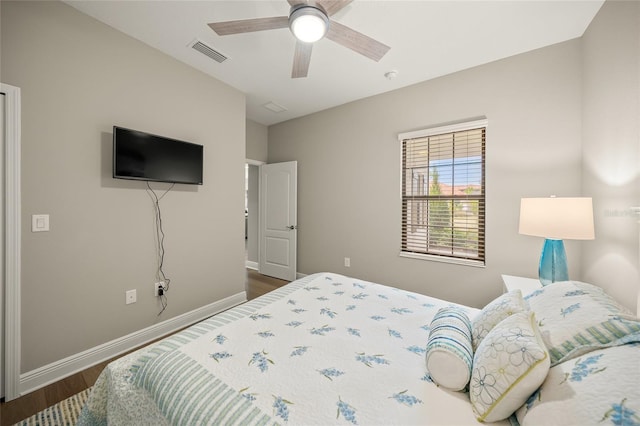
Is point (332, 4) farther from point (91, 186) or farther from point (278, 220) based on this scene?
point (278, 220)

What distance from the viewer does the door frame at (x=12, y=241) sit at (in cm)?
161

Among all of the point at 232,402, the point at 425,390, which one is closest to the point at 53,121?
the point at 232,402

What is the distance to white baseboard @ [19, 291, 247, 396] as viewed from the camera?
175cm

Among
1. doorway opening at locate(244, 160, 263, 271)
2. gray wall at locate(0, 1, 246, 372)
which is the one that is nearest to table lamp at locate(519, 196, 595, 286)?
gray wall at locate(0, 1, 246, 372)

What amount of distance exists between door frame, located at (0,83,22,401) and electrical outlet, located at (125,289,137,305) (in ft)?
2.11

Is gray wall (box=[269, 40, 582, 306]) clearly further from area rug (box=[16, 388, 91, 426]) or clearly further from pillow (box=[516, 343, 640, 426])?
area rug (box=[16, 388, 91, 426])

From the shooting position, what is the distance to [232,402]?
846 millimetres

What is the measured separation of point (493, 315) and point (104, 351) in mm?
2875

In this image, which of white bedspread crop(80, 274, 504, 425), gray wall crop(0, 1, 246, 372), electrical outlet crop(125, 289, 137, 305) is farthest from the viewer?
electrical outlet crop(125, 289, 137, 305)

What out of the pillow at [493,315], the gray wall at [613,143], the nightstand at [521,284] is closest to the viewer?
the pillow at [493,315]

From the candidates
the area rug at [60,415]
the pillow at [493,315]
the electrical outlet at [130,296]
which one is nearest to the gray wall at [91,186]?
the electrical outlet at [130,296]

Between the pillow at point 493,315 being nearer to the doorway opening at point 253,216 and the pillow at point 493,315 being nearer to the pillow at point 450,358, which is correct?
the pillow at point 450,358

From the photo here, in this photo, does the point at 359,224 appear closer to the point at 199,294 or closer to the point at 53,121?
the point at 199,294

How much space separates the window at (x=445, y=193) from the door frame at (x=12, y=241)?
3.41 meters
